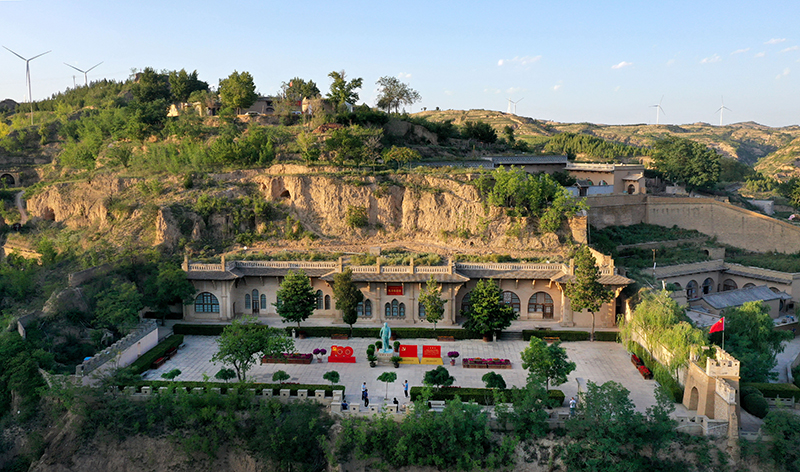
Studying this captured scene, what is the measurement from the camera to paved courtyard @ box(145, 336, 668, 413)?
26.4 metres

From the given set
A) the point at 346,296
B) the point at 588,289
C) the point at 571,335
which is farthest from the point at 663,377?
the point at 346,296

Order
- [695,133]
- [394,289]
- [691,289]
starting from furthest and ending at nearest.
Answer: [695,133], [691,289], [394,289]

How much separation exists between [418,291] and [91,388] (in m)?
18.2

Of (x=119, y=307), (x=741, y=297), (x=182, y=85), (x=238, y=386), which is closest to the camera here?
(x=238, y=386)

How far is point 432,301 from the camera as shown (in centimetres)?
3222

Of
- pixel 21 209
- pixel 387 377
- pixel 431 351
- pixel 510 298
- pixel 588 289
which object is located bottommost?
pixel 431 351

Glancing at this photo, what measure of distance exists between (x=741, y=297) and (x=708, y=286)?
464 centimetres

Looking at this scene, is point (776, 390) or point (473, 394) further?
point (776, 390)

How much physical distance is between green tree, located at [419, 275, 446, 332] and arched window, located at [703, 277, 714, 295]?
23.0m

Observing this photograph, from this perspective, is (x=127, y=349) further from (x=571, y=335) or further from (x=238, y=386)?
(x=571, y=335)

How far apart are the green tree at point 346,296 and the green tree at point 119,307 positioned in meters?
10.8

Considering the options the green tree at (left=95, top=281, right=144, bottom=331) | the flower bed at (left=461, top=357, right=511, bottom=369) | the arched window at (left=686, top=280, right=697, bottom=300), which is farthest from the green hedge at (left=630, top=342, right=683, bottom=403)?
the green tree at (left=95, top=281, right=144, bottom=331)

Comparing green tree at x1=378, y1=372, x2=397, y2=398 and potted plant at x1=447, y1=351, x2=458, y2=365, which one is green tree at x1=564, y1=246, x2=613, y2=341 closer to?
potted plant at x1=447, y1=351, x2=458, y2=365

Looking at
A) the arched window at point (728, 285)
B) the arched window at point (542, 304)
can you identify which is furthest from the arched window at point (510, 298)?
the arched window at point (728, 285)
